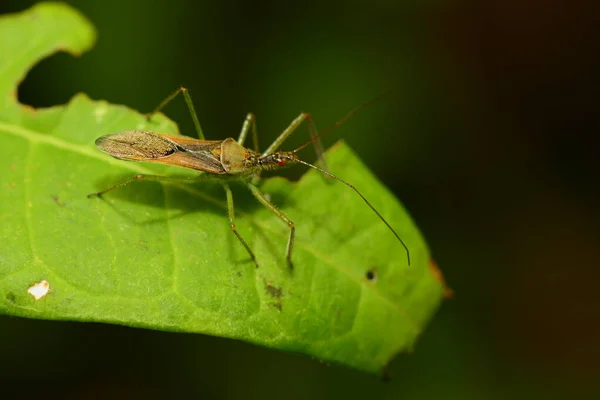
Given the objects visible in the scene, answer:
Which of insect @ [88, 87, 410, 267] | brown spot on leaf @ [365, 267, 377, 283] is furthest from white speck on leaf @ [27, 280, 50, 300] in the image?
brown spot on leaf @ [365, 267, 377, 283]

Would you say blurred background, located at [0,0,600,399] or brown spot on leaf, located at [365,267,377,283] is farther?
blurred background, located at [0,0,600,399]

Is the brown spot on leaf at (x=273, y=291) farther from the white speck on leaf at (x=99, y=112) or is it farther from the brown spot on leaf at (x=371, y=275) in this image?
the white speck on leaf at (x=99, y=112)

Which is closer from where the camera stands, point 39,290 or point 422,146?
point 39,290

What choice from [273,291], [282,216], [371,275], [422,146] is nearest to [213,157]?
[282,216]

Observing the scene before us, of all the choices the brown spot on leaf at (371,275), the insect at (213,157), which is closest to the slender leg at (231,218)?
the insect at (213,157)

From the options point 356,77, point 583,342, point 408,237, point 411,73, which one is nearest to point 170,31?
point 356,77

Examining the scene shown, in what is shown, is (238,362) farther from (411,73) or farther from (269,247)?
(411,73)

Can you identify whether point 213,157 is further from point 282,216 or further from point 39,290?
point 39,290

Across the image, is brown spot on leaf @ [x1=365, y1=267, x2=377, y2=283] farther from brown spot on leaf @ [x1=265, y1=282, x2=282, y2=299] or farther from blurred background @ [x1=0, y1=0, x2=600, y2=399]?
blurred background @ [x1=0, y1=0, x2=600, y2=399]
